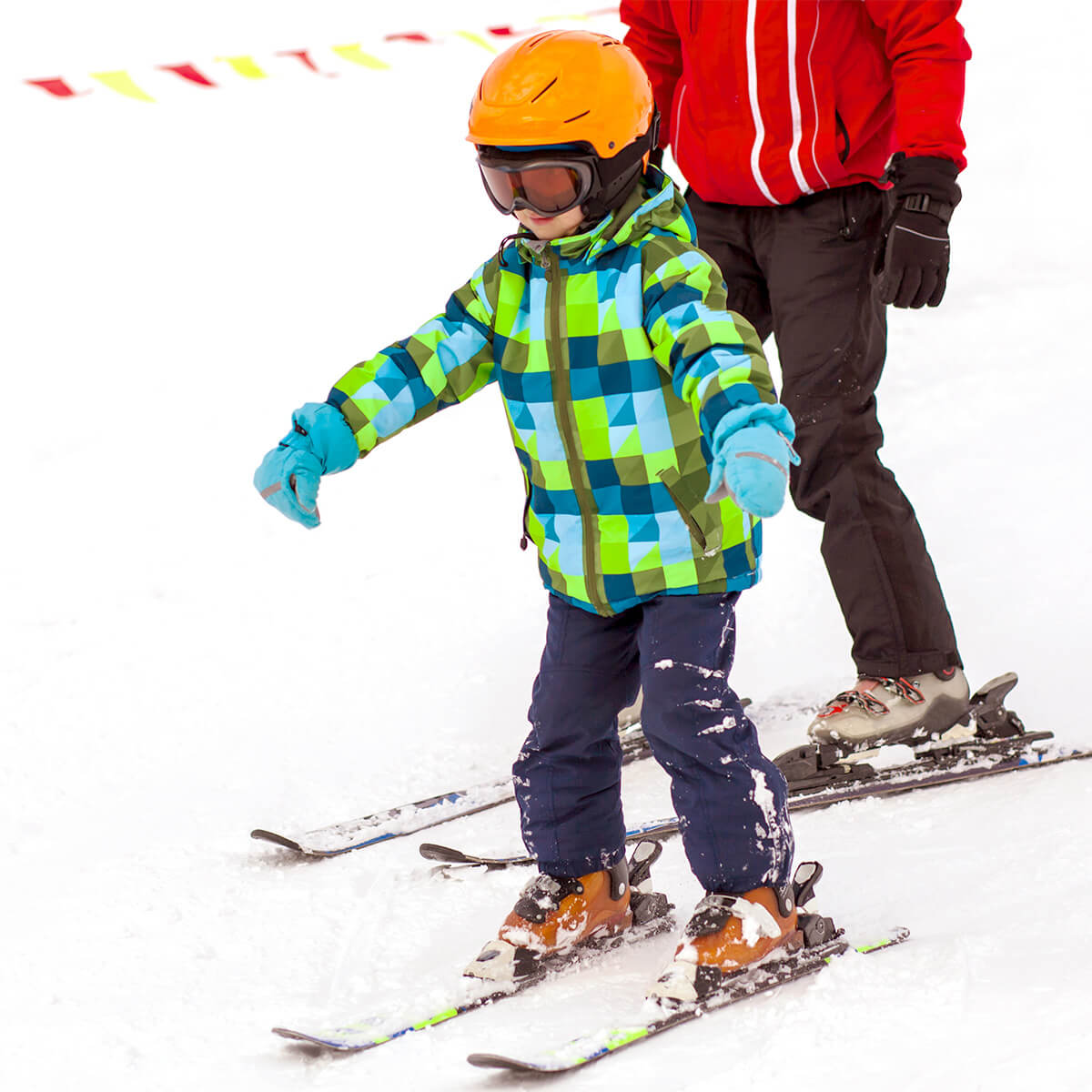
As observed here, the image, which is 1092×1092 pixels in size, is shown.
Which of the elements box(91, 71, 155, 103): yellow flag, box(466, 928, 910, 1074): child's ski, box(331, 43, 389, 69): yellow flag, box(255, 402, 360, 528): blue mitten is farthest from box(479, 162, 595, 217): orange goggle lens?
box(331, 43, 389, 69): yellow flag

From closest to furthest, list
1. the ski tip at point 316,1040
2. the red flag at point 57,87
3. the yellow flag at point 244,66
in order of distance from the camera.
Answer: the ski tip at point 316,1040 → the red flag at point 57,87 → the yellow flag at point 244,66

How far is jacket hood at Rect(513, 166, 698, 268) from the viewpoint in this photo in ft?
8.28

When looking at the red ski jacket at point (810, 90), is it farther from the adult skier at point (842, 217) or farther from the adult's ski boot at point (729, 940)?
the adult's ski boot at point (729, 940)

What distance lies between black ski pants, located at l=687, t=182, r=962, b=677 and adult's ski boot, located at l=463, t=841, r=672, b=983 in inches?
48.8

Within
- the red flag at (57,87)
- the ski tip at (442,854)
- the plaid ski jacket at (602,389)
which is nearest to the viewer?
the plaid ski jacket at (602,389)

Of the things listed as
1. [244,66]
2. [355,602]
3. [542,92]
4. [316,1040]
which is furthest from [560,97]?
[244,66]

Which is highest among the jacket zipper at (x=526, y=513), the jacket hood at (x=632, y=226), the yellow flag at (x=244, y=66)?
the yellow flag at (x=244, y=66)

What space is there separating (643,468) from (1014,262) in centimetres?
715

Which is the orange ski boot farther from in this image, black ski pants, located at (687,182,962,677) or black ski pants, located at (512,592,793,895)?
black ski pants, located at (687,182,962,677)

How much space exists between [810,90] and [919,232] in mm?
492

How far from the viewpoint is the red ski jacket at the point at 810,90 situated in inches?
131

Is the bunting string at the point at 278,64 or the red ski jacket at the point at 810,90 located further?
the bunting string at the point at 278,64

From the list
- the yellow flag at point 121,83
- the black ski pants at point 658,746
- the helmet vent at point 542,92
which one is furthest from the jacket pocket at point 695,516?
the yellow flag at point 121,83

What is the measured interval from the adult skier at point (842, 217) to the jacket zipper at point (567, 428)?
3.66 feet
